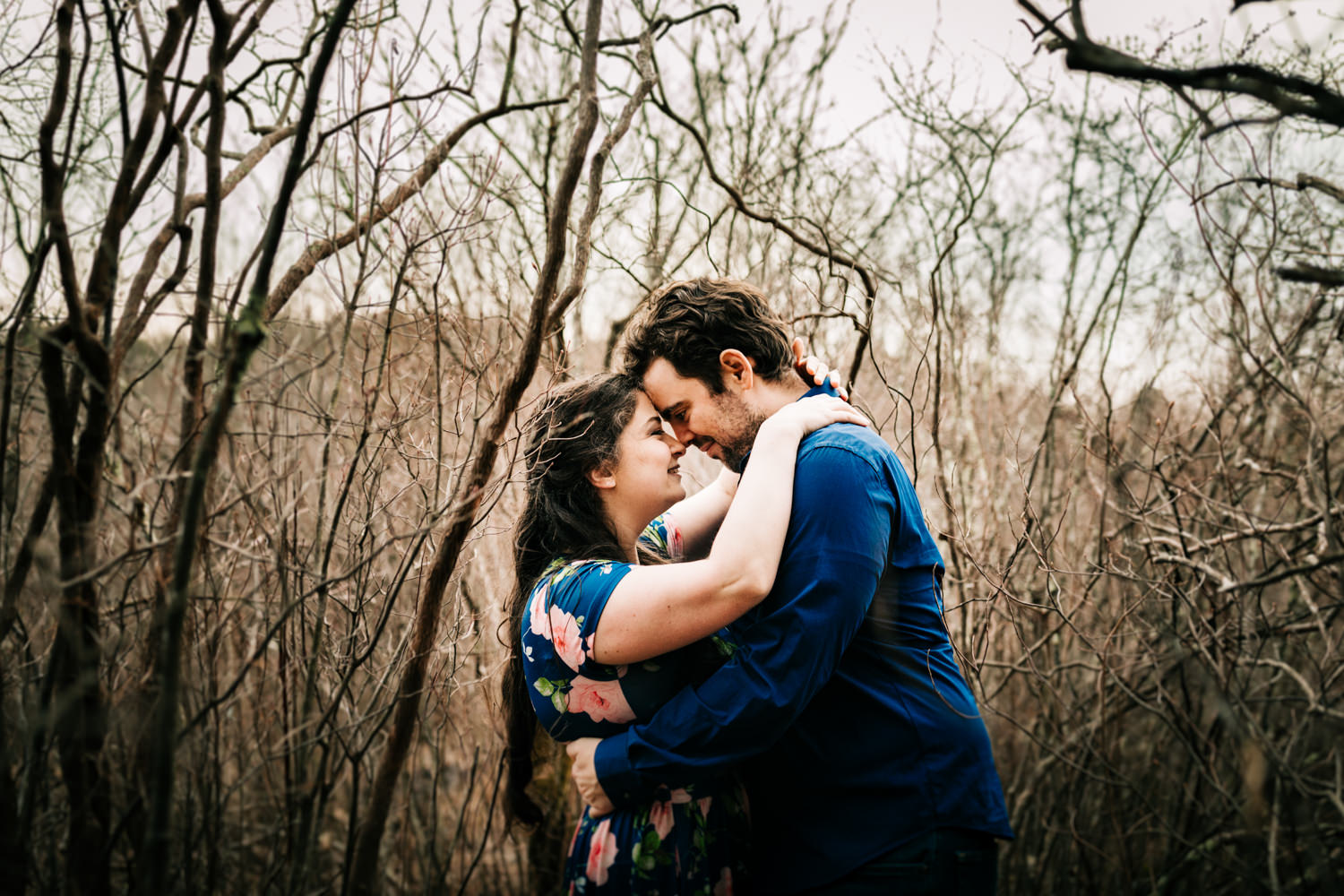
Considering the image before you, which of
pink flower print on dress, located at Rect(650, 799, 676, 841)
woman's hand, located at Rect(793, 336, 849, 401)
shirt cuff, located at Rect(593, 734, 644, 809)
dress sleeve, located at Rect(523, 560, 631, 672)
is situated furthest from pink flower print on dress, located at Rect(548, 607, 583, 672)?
woman's hand, located at Rect(793, 336, 849, 401)

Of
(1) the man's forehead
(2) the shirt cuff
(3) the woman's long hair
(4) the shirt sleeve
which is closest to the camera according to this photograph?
(4) the shirt sleeve

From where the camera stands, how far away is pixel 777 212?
3.87 metres

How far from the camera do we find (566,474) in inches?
89.0

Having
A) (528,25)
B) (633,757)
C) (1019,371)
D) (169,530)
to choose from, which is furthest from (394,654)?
(1019,371)

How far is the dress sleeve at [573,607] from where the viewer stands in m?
1.85

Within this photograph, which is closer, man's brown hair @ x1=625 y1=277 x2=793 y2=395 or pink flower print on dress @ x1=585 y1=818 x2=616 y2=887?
pink flower print on dress @ x1=585 y1=818 x2=616 y2=887

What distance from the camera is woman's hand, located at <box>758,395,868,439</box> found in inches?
76.8

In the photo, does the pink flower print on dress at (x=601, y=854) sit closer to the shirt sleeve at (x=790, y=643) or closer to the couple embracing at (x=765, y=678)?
the couple embracing at (x=765, y=678)

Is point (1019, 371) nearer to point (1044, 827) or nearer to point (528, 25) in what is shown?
point (1044, 827)

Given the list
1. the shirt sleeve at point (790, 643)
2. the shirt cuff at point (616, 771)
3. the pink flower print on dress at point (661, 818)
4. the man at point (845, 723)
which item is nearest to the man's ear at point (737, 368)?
the man at point (845, 723)

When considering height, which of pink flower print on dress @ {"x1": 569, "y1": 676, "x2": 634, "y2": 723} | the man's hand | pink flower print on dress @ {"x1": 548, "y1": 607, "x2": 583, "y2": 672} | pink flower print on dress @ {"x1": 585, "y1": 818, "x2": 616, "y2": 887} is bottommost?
pink flower print on dress @ {"x1": 585, "y1": 818, "x2": 616, "y2": 887}

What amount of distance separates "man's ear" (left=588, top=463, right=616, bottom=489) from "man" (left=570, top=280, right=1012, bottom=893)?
0.54 metres

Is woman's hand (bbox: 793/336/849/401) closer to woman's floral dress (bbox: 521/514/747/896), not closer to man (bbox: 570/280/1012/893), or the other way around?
man (bbox: 570/280/1012/893)

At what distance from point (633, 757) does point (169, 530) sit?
1.30 metres
